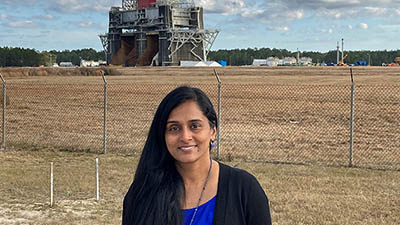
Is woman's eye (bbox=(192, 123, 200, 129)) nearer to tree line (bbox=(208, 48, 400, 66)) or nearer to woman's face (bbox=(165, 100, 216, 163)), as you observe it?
woman's face (bbox=(165, 100, 216, 163))

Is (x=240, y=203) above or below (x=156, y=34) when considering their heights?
below

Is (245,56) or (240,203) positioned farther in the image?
(245,56)

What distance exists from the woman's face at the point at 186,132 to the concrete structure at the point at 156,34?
87500mm

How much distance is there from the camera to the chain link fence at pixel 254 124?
1291 centimetres

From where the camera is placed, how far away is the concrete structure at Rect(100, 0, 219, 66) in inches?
3595

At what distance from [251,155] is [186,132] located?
10069 mm

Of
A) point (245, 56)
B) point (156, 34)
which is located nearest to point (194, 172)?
point (156, 34)

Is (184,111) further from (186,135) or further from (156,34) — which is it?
(156,34)

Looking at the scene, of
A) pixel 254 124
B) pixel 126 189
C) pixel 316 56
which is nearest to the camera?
pixel 126 189

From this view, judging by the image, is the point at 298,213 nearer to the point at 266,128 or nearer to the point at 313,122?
the point at 266,128

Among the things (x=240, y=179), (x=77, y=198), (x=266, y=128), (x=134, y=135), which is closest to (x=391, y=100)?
(x=266, y=128)

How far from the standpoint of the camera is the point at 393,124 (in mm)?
17516

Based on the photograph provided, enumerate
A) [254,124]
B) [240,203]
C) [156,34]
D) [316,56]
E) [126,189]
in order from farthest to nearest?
[316,56], [156,34], [254,124], [126,189], [240,203]

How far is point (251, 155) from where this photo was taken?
41.2 feet
